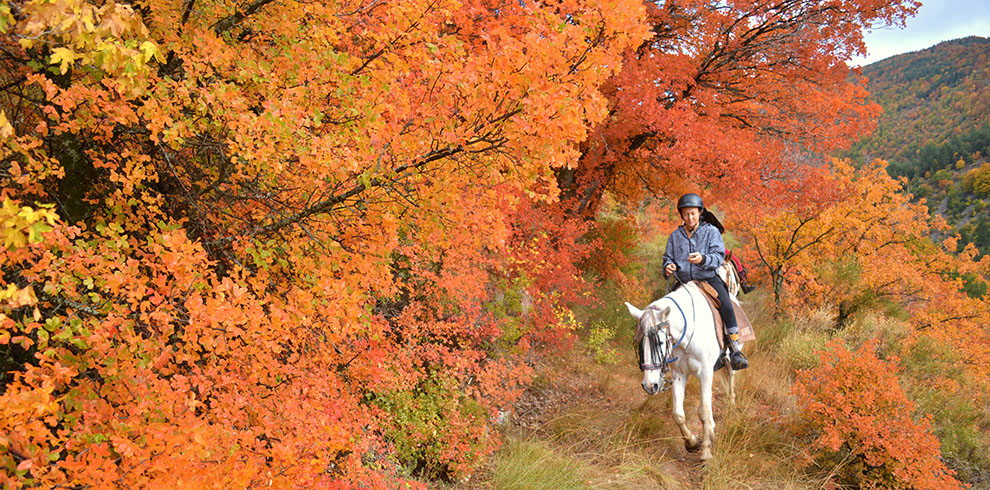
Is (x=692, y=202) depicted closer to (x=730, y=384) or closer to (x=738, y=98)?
(x=730, y=384)

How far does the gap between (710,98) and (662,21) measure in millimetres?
1893

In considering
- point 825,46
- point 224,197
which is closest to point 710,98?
point 825,46

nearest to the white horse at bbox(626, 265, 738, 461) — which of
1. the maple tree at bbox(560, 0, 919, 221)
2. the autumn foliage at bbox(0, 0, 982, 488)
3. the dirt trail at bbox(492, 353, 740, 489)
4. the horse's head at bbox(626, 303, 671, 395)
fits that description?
the horse's head at bbox(626, 303, 671, 395)

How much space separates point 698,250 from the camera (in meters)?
6.24

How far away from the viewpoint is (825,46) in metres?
9.91

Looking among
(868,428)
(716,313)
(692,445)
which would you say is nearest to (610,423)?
(692,445)

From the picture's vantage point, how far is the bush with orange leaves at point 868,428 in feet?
17.7

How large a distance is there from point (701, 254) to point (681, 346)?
112cm

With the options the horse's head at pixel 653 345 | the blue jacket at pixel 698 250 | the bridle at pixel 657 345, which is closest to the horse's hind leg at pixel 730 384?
the blue jacket at pixel 698 250

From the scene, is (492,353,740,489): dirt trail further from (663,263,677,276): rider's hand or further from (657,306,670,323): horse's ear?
(663,263,677,276): rider's hand

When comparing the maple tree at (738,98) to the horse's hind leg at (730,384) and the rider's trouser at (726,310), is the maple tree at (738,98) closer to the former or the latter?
the rider's trouser at (726,310)

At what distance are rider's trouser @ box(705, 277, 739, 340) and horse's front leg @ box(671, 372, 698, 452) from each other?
0.82 m

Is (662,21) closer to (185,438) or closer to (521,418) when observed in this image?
(521,418)

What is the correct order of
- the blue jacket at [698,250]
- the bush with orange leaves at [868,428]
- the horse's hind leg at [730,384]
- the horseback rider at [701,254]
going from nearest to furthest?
the bush with orange leaves at [868,428]
the blue jacket at [698,250]
the horseback rider at [701,254]
the horse's hind leg at [730,384]
